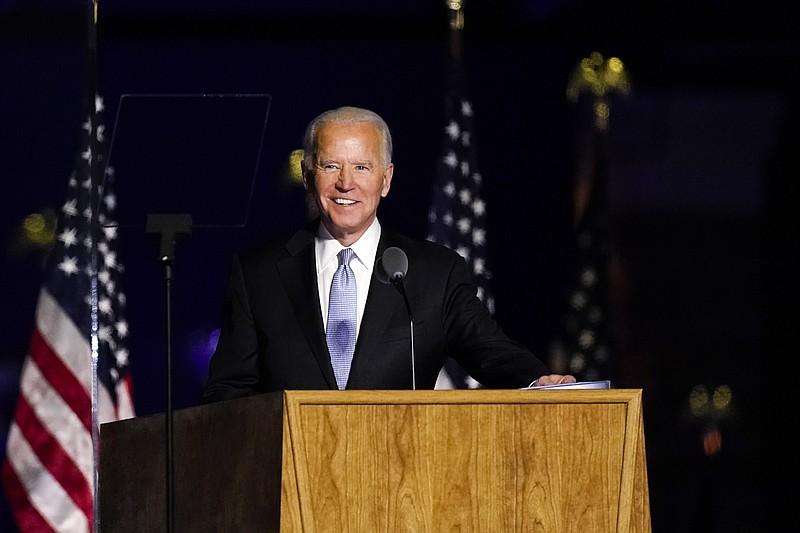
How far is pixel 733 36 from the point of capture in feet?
20.8

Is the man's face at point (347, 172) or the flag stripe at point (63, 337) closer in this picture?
the man's face at point (347, 172)

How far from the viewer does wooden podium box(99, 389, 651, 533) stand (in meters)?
2.28

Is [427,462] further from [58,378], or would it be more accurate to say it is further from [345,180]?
[58,378]

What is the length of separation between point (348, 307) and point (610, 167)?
337 centimetres

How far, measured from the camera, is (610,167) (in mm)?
6273

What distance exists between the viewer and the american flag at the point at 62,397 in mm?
4742

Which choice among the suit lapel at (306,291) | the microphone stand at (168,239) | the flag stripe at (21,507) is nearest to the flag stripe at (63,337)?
the flag stripe at (21,507)

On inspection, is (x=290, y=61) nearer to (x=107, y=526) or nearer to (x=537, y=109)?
(x=537, y=109)

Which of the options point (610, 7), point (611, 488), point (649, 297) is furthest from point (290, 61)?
point (611, 488)

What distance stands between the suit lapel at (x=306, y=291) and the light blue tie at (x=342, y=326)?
4 centimetres

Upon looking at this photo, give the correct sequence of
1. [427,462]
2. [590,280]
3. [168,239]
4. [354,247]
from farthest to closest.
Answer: [590,280]
[354,247]
[168,239]
[427,462]

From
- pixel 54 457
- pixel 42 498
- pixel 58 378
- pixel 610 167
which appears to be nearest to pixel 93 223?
pixel 58 378

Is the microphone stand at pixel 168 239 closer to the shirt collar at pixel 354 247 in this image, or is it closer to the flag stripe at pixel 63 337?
the shirt collar at pixel 354 247

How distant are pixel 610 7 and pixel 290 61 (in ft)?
4.95
